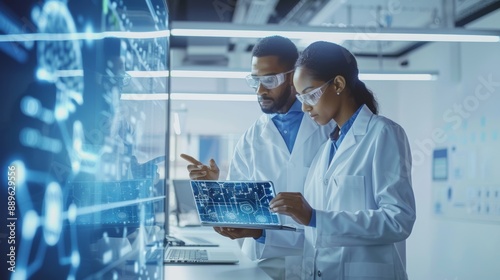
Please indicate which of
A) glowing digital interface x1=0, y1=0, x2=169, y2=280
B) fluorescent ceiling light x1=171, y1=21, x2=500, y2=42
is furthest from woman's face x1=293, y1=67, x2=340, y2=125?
glowing digital interface x1=0, y1=0, x2=169, y2=280

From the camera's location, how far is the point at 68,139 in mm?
401

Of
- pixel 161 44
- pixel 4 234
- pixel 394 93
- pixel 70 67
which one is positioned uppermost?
pixel 394 93

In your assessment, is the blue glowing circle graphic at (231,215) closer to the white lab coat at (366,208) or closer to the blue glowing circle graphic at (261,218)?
the blue glowing circle graphic at (261,218)

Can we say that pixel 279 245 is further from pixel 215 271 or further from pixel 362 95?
pixel 362 95

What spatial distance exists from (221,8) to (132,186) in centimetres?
481

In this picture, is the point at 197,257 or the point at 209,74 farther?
the point at 209,74

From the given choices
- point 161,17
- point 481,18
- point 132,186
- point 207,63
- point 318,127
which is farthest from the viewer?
point 207,63

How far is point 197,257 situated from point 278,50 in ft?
2.56

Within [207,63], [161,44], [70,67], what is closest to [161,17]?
[161,44]

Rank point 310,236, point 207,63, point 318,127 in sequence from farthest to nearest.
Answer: point 207,63 < point 318,127 < point 310,236

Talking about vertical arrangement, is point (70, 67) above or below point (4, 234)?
above

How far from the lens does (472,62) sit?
5070 mm

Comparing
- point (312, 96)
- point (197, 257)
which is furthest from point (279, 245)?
point (312, 96)

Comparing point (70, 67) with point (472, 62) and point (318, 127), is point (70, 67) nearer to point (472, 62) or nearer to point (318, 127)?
point (318, 127)
